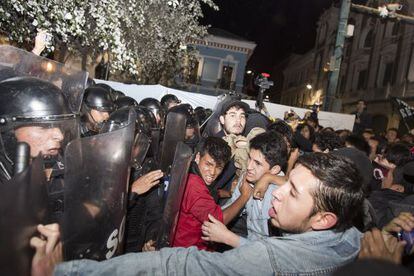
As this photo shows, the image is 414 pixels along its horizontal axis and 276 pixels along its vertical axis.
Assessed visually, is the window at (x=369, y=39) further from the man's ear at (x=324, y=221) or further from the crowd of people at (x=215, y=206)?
the man's ear at (x=324, y=221)

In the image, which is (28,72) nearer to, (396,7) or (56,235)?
(56,235)

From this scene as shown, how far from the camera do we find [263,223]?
114 inches

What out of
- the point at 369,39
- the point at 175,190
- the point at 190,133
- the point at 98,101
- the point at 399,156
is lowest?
the point at 175,190

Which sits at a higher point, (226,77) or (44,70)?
(226,77)

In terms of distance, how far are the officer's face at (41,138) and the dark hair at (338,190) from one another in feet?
5.23

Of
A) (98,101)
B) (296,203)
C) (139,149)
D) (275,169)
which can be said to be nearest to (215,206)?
(275,169)

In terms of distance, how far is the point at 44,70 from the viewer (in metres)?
3.40

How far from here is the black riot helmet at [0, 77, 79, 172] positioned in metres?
2.27

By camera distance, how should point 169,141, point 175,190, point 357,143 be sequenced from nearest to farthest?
point 175,190 < point 169,141 < point 357,143

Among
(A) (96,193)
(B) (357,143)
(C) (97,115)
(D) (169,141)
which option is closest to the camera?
(A) (96,193)

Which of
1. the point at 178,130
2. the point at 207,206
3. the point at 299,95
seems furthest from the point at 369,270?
the point at 299,95

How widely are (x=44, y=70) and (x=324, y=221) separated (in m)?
2.85

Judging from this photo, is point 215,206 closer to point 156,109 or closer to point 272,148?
point 272,148

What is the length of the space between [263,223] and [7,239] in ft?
6.96
